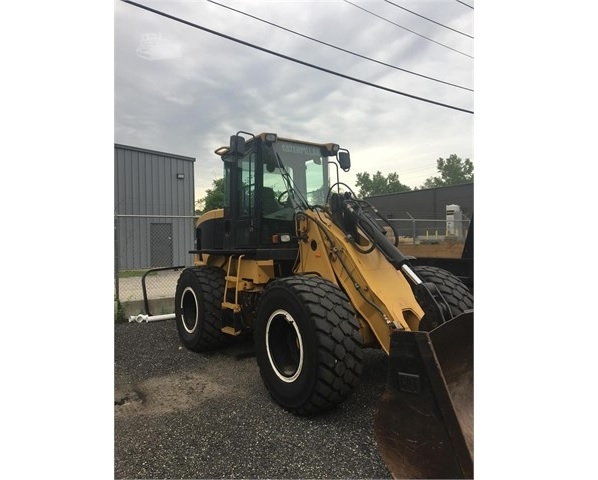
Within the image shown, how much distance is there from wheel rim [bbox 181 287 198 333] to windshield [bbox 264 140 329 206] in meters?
1.81

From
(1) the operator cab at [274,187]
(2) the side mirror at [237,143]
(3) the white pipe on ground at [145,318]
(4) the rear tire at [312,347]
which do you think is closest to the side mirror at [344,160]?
(1) the operator cab at [274,187]

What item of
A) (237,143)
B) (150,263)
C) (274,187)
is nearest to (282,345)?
(274,187)

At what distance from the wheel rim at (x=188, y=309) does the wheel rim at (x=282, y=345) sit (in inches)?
76.4

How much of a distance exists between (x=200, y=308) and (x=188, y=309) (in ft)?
1.85

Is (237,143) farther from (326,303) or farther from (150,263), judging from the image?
(150,263)

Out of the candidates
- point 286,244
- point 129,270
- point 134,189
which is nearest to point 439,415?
point 286,244

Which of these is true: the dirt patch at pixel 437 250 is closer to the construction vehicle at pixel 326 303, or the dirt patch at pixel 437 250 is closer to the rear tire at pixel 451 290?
the rear tire at pixel 451 290

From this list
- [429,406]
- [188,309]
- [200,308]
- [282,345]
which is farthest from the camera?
[188,309]

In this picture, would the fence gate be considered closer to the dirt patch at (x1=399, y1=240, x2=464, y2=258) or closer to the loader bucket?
the dirt patch at (x1=399, y1=240, x2=464, y2=258)

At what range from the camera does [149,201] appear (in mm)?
3658

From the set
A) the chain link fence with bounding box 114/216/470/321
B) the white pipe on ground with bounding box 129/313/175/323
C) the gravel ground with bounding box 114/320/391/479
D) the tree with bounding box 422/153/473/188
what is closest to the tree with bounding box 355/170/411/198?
the tree with bounding box 422/153/473/188

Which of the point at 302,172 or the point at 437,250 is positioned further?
the point at 437,250

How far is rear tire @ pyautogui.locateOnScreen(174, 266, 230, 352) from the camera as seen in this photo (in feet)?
14.4

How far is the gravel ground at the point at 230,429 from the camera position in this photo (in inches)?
86.4
